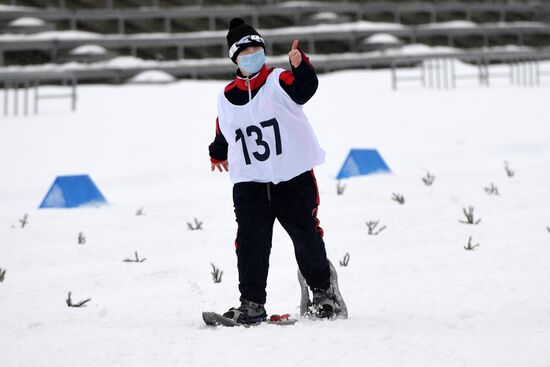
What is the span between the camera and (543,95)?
19.0m

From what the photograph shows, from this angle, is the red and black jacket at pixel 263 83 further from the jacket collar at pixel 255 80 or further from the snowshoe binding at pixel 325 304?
the snowshoe binding at pixel 325 304

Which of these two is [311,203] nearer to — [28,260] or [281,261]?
[281,261]

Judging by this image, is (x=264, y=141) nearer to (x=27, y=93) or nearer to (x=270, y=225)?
(x=270, y=225)

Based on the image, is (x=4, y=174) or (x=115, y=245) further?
(x=4, y=174)

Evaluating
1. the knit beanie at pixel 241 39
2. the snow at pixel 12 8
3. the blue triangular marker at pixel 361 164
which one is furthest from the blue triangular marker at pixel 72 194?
the snow at pixel 12 8

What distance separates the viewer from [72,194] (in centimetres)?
815

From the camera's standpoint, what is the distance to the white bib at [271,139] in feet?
12.1

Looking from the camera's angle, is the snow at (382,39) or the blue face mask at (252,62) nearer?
the blue face mask at (252,62)

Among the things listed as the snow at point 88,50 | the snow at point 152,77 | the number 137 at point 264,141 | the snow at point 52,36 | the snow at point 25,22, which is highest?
the snow at point 25,22

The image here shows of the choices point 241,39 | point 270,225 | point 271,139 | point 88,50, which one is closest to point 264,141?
point 271,139

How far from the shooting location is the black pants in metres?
3.71

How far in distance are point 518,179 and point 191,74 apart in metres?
18.6

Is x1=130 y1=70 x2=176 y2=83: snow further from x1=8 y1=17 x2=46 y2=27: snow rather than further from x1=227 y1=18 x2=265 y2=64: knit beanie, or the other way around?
x1=227 y1=18 x2=265 y2=64: knit beanie

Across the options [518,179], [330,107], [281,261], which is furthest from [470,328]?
[330,107]
